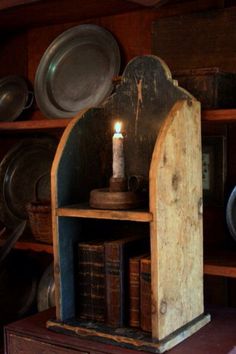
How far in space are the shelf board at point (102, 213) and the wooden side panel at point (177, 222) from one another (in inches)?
1.3

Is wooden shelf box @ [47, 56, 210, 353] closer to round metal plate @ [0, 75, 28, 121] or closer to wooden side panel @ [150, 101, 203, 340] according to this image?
wooden side panel @ [150, 101, 203, 340]

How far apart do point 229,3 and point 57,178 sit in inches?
31.8

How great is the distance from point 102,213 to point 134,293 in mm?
231

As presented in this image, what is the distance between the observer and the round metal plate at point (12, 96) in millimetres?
2141

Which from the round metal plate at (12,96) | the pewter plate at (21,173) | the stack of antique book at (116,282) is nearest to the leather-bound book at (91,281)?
the stack of antique book at (116,282)

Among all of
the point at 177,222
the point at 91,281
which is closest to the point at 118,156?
the point at 177,222

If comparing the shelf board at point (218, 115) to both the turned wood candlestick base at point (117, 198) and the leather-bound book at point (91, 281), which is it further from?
the leather-bound book at point (91, 281)

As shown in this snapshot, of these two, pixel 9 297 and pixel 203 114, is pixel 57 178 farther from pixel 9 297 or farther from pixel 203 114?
pixel 9 297

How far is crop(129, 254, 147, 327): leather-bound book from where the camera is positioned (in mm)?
1395

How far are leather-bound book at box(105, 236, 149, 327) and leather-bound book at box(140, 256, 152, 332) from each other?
0.18ft

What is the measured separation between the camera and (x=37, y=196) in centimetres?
210

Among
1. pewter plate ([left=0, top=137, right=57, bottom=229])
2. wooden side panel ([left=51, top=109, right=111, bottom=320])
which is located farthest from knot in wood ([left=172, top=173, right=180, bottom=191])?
pewter plate ([left=0, top=137, right=57, bottom=229])

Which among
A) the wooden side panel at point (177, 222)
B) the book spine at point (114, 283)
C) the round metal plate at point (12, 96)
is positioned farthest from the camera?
the round metal plate at point (12, 96)

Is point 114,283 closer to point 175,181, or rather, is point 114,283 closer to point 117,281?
point 117,281
